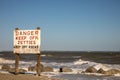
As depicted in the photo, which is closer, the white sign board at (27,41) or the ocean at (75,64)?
the white sign board at (27,41)

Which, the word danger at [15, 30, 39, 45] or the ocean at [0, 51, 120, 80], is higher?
the word danger at [15, 30, 39, 45]

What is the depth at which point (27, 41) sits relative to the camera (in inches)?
674

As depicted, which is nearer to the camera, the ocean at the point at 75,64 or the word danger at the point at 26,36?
the word danger at the point at 26,36

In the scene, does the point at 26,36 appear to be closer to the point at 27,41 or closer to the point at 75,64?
the point at 27,41

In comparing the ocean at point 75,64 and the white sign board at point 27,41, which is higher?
the white sign board at point 27,41

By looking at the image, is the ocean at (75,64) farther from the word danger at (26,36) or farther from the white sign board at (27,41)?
the word danger at (26,36)

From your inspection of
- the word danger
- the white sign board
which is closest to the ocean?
the white sign board

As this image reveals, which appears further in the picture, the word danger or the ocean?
the ocean

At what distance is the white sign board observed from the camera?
1692cm

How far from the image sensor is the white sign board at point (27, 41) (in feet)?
55.5

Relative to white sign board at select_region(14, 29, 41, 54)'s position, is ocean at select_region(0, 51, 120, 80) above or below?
below

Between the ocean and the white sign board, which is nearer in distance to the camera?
the white sign board

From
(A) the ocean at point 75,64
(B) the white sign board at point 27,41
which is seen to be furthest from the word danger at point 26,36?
(A) the ocean at point 75,64

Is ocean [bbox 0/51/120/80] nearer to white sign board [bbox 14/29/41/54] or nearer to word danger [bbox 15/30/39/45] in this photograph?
white sign board [bbox 14/29/41/54]
